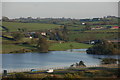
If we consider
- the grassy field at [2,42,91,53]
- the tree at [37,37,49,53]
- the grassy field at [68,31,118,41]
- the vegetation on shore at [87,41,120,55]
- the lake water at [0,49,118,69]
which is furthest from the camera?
the grassy field at [68,31,118,41]

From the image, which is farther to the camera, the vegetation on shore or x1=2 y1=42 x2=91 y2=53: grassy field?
x1=2 y1=42 x2=91 y2=53: grassy field

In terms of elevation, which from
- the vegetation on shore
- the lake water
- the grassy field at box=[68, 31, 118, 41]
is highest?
the grassy field at box=[68, 31, 118, 41]

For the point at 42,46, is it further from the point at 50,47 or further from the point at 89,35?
the point at 89,35

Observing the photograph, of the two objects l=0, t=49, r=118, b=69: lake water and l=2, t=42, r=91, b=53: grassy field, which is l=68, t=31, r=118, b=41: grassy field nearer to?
l=2, t=42, r=91, b=53: grassy field

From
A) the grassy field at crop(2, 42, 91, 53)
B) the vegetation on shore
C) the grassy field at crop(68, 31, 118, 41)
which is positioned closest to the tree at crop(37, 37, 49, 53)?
the grassy field at crop(2, 42, 91, 53)

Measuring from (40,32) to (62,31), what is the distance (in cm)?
179

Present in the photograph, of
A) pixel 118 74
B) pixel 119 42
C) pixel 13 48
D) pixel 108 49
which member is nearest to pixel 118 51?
pixel 108 49

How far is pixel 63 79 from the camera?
24.0ft

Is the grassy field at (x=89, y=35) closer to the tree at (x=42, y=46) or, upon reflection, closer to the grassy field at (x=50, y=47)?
the grassy field at (x=50, y=47)

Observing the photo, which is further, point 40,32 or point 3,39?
point 40,32

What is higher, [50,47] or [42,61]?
[50,47]

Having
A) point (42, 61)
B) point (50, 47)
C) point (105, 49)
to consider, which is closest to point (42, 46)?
point (50, 47)

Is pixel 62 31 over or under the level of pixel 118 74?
over

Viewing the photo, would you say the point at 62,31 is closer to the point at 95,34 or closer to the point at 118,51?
the point at 95,34
